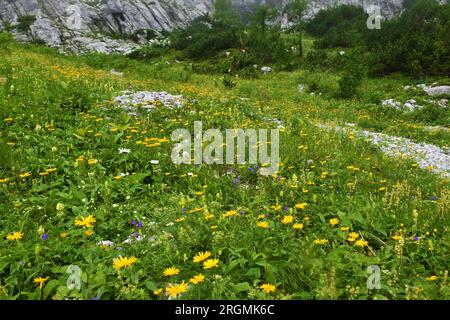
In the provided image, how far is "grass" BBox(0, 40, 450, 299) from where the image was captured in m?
3.04

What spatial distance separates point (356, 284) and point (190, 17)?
307ft

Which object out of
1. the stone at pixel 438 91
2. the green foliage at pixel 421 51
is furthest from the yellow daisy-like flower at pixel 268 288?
the green foliage at pixel 421 51

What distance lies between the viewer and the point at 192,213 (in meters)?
4.23

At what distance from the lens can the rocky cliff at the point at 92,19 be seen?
5776 cm

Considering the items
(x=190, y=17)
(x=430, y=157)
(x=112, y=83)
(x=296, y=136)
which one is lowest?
(x=430, y=157)

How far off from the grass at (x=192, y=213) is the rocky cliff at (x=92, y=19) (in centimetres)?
4805

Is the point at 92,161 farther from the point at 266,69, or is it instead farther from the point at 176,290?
the point at 266,69

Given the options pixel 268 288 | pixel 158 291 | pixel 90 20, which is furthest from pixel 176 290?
pixel 90 20

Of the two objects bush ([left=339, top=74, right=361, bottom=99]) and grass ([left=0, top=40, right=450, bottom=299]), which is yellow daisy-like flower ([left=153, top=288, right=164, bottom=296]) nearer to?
grass ([left=0, top=40, right=450, bottom=299])
